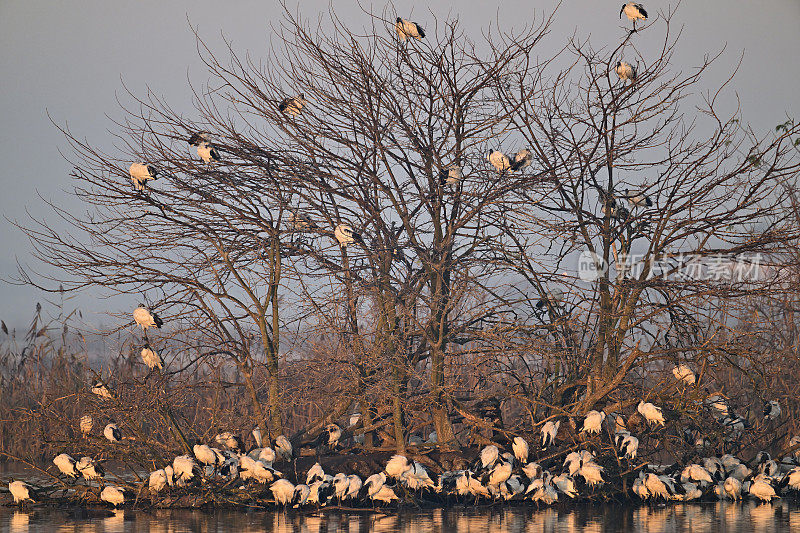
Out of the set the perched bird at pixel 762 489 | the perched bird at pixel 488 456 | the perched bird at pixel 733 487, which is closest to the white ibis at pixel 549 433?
the perched bird at pixel 488 456

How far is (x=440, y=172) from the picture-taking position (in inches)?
483

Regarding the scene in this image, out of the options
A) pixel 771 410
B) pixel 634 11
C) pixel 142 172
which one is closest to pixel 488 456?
pixel 771 410

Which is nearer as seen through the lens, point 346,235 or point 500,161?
point 346,235

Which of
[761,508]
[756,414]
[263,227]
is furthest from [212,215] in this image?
[756,414]

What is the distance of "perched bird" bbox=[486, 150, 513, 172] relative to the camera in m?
12.2

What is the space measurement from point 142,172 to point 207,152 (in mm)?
920

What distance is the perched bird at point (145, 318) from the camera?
39.7 ft

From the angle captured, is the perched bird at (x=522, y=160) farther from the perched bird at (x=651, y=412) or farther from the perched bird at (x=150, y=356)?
the perched bird at (x=150, y=356)

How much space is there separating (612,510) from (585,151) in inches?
196

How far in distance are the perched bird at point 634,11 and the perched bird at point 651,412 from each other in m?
5.60

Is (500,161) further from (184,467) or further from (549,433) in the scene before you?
(184,467)

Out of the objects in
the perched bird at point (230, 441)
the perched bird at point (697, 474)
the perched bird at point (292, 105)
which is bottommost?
the perched bird at point (697, 474)

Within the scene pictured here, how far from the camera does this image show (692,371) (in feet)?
41.5

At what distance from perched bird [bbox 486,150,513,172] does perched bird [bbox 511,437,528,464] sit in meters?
3.67
